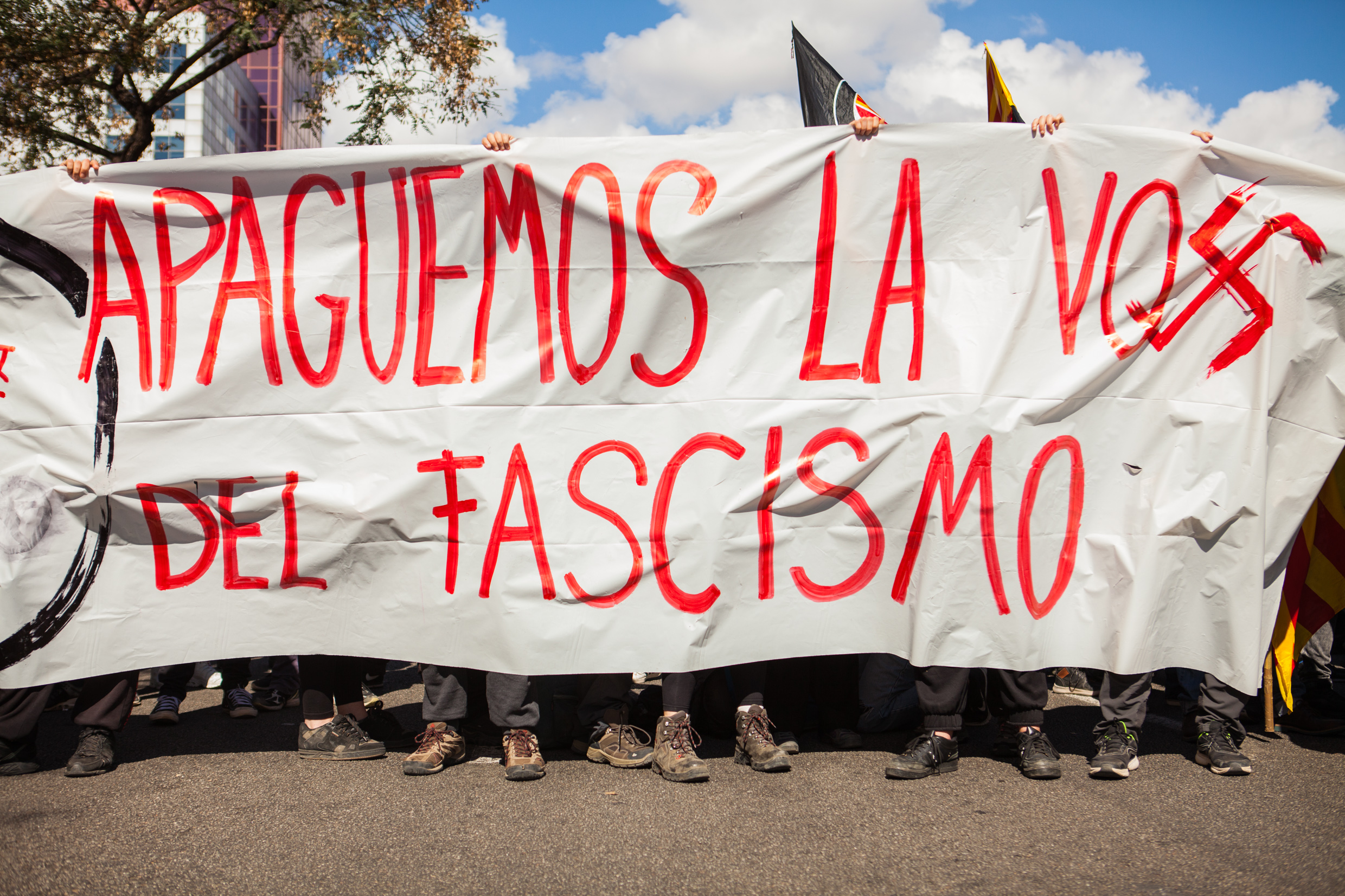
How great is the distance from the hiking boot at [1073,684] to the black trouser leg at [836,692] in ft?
4.83

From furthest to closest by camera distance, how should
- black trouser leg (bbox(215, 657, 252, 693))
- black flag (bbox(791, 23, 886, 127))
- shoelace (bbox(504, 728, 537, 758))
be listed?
black flag (bbox(791, 23, 886, 127)) < black trouser leg (bbox(215, 657, 252, 693)) < shoelace (bbox(504, 728, 537, 758))

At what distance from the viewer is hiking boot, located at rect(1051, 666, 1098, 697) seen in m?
4.68

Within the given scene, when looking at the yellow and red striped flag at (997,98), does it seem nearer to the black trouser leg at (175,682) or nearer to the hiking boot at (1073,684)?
the hiking boot at (1073,684)

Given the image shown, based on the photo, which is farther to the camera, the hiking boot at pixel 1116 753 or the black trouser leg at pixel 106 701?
the black trouser leg at pixel 106 701

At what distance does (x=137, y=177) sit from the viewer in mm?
3658

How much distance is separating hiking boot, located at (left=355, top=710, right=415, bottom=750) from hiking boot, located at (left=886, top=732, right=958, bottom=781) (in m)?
1.92

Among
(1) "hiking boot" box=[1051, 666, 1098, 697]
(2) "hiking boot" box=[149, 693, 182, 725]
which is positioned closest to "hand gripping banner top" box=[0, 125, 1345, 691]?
(2) "hiking boot" box=[149, 693, 182, 725]

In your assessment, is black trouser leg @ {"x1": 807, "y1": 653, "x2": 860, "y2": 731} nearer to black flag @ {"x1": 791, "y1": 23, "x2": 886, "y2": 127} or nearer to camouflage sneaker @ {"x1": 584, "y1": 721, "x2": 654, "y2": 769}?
camouflage sneaker @ {"x1": 584, "y1": 721, "x2": 654, "y2": 769}

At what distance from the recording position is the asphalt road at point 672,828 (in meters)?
2.57

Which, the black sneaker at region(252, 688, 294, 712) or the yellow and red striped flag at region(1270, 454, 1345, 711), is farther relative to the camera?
the black sneaker at region(252, 688, 294, 712)

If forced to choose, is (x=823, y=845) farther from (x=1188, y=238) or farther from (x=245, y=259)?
(x=245, y=259)

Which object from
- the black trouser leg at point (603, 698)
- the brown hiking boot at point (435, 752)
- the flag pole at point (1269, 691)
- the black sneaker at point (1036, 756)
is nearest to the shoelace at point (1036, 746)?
the black sneaker at point (1036, 756)

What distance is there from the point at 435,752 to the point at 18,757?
1.56 meters

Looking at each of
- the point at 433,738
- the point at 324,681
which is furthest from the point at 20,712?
the point at 433,738
